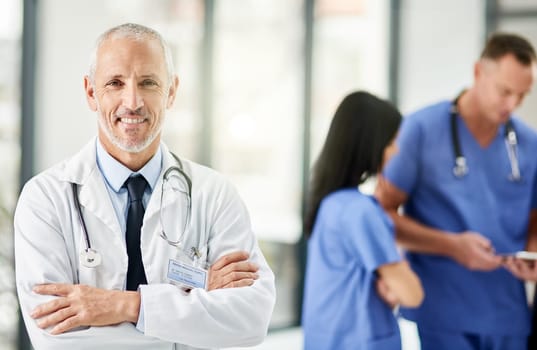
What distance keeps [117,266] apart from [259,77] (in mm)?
2162

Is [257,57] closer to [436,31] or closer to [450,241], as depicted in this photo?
[436,31]

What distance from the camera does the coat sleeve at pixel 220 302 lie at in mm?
746

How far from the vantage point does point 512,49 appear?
1.55 m

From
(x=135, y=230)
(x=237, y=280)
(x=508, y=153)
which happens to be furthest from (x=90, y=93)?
(x=508, y=153)

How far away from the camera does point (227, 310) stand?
77 cm

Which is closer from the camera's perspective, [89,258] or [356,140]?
[89,258]

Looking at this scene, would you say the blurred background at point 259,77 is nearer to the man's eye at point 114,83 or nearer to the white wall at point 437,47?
the white wall at point 437,47

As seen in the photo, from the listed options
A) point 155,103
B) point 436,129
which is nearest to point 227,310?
point 155,103

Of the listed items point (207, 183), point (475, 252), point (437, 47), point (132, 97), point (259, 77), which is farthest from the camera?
point (437, 47)

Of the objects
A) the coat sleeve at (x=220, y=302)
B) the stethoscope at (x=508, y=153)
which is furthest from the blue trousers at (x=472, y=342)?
the coat sleeve at (x=220, y=302)

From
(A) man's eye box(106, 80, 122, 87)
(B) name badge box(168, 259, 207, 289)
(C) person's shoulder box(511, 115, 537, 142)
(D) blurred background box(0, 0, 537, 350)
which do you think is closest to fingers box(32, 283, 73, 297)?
(B) name badge box(168, 259, 207, 289)

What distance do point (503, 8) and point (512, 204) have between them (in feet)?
6.15

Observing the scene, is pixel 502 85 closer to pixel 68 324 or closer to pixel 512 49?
pixel 512 49

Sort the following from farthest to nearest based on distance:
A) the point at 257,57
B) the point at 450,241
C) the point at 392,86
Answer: the point at 392,86, the point at 257,57, the point at 450,241
